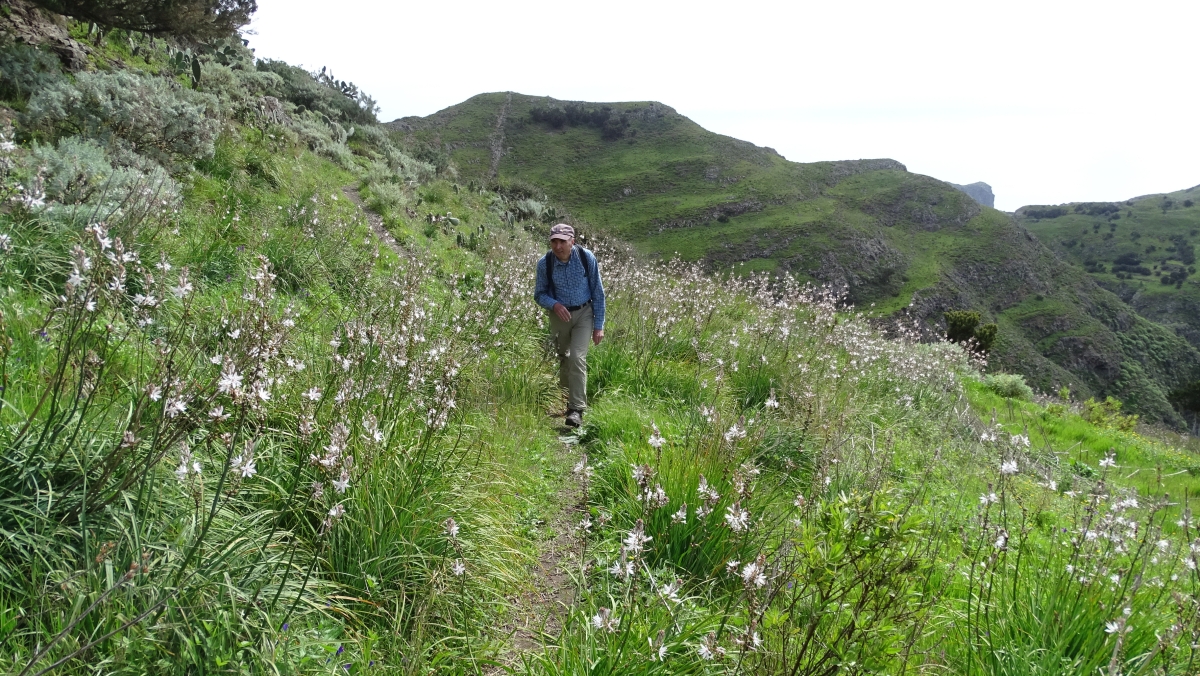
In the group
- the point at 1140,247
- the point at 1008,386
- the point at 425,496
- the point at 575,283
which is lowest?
the point at 1008,386

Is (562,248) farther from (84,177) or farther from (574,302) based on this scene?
(84,177)

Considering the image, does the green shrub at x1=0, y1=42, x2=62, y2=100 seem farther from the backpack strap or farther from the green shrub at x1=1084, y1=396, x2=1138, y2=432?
the green shrub at x1=1084, y1=396, x2=1138, y2=432

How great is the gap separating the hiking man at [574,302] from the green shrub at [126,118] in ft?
16.5

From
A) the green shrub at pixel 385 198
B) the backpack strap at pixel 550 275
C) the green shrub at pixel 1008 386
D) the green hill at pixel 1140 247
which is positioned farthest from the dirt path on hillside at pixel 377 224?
the green hill at pixel 1140 247

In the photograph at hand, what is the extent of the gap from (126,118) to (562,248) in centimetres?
589

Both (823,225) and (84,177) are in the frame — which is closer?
(84,177)

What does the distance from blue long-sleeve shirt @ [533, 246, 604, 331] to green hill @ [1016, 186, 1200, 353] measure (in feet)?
453

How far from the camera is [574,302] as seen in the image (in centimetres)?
684

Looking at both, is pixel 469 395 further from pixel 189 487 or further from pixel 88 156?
pixel 88 156

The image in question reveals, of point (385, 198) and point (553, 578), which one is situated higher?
point (385, 198)

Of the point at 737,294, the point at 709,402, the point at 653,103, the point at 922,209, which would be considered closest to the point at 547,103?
the point at 653,103

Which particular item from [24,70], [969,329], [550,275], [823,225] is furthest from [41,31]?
[823,225]

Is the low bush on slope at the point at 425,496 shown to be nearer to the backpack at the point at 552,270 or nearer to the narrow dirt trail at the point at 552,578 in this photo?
the narrow dirt trail at the point at 552,578

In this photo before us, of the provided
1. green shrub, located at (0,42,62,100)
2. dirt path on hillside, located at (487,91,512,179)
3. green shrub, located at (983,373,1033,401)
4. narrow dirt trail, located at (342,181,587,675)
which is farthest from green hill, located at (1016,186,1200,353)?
green shrub, located at (0,42,62,100)
